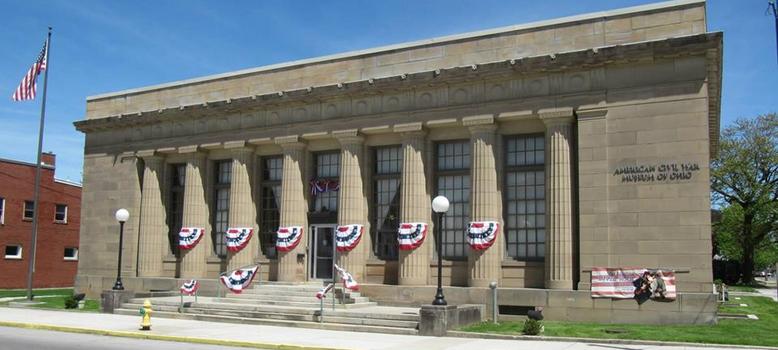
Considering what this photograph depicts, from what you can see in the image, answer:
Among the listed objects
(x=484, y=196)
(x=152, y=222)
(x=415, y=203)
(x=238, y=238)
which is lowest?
(x=238, y=238)

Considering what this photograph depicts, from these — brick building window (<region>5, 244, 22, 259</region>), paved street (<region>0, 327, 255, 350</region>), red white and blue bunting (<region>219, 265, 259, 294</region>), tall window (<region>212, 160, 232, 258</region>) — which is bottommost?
paved street (<region>0, 327, 255, 350</region>)

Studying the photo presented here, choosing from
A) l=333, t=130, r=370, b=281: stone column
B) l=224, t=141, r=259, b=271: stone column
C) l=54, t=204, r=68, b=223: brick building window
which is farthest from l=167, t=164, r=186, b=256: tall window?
l=54, t=204, r=68, b=223: brick building window

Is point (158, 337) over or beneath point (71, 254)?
beneath

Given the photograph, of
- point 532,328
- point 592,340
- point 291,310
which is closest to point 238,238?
point 291,310

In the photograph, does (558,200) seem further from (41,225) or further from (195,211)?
(41,225)

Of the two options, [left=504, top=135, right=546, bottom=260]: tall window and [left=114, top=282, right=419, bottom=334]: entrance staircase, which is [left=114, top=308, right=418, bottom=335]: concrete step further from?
[left=504, top=135, right=546, bottom=260]: tall window

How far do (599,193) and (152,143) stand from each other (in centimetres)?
1990

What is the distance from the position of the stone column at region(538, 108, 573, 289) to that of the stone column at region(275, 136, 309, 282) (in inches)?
389

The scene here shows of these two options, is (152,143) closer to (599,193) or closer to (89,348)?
(89,348)

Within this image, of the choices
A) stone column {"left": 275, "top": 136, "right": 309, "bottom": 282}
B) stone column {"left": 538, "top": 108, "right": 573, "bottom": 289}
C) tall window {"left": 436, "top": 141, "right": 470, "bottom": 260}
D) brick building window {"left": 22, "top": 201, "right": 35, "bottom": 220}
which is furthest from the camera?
brick building window {"left": 22, "top": 201, "right": 35, "bottom": 220}

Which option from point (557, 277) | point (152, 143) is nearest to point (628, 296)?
point (557, 277)

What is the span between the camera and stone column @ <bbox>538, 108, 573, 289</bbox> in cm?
2286

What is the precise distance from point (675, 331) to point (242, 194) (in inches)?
693

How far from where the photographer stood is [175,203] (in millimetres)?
33062
